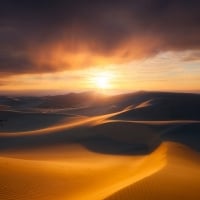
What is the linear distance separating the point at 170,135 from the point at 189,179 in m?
14.0

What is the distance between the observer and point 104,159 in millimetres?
18594

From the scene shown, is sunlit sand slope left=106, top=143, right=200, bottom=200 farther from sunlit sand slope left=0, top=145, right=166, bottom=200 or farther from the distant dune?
sunlit sand slope left=0, top=145, right=166, bottom=200

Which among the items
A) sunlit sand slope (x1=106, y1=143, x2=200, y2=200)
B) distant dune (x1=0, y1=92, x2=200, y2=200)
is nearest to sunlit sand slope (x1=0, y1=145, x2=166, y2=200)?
distant dune (x1=0, y1=92, x2=200, y2=200)

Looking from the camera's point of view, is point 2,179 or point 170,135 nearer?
point 2,179

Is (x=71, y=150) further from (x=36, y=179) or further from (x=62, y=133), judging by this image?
(x=36, y=179)

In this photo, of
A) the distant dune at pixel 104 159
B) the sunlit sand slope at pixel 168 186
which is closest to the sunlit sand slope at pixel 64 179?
the distant dune at pixel 104 159

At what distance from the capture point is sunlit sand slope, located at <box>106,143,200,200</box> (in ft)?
28.6

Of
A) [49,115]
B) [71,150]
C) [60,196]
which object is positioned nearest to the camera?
[60,196]

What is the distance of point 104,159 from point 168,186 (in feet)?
29.6

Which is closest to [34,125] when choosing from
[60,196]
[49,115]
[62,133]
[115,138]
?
[49,115]

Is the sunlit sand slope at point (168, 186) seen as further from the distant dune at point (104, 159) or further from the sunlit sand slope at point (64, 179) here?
the sunlit sand slope at point (64, 179)

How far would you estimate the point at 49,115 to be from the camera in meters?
44.4

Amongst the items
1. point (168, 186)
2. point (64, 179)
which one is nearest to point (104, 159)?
point (64, 179)

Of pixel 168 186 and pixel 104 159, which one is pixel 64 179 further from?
pixel 104 159
